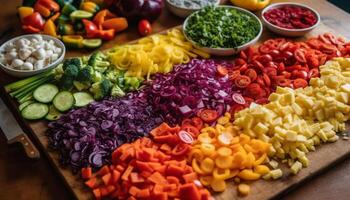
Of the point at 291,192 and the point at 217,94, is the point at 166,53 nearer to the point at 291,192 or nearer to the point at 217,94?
the point at 217,94

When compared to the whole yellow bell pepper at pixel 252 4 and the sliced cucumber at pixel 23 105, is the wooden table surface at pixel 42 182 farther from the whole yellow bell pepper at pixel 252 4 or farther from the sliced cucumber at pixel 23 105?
the whole yellow bell pepper at pixel 252 4

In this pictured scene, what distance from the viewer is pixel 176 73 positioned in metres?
2.37

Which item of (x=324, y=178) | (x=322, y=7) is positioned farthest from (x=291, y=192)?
(x=322, y=7)

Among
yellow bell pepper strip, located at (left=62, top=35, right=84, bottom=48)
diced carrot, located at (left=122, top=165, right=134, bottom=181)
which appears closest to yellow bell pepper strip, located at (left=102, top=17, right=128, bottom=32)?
yellow bell pepper strip, located at (left=62, top=35, right=84, bottom=48)

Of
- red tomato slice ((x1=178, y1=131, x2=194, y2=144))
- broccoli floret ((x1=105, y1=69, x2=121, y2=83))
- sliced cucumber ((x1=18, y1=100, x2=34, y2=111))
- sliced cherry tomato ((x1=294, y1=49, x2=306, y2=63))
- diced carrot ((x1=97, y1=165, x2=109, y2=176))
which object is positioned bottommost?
diced carrot ((x1=97, y1=165, x2=109, y2=176))

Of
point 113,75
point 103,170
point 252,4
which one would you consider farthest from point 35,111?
point 252,4

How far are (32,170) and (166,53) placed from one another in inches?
→ 39.4

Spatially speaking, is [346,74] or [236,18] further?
[236,18]

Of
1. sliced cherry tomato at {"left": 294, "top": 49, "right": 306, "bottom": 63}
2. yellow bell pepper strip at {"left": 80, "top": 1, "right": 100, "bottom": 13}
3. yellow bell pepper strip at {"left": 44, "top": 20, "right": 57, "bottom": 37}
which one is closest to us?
sliced cherry tomato at {"left": 294, "top": 49, "right": 306, "bottom": 63}

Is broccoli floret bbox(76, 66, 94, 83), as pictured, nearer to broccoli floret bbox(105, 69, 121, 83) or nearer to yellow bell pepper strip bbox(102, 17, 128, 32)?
broccoli floret bbox(105, 69, 121, 83)

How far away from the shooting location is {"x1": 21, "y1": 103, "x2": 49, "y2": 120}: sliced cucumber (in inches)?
84.7

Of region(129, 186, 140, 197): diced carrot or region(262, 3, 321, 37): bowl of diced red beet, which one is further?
region(262, 3, 321, 37): bowl of diced red beet

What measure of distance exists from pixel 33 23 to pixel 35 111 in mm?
815

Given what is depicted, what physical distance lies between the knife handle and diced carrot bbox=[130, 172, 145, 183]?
49 cm
